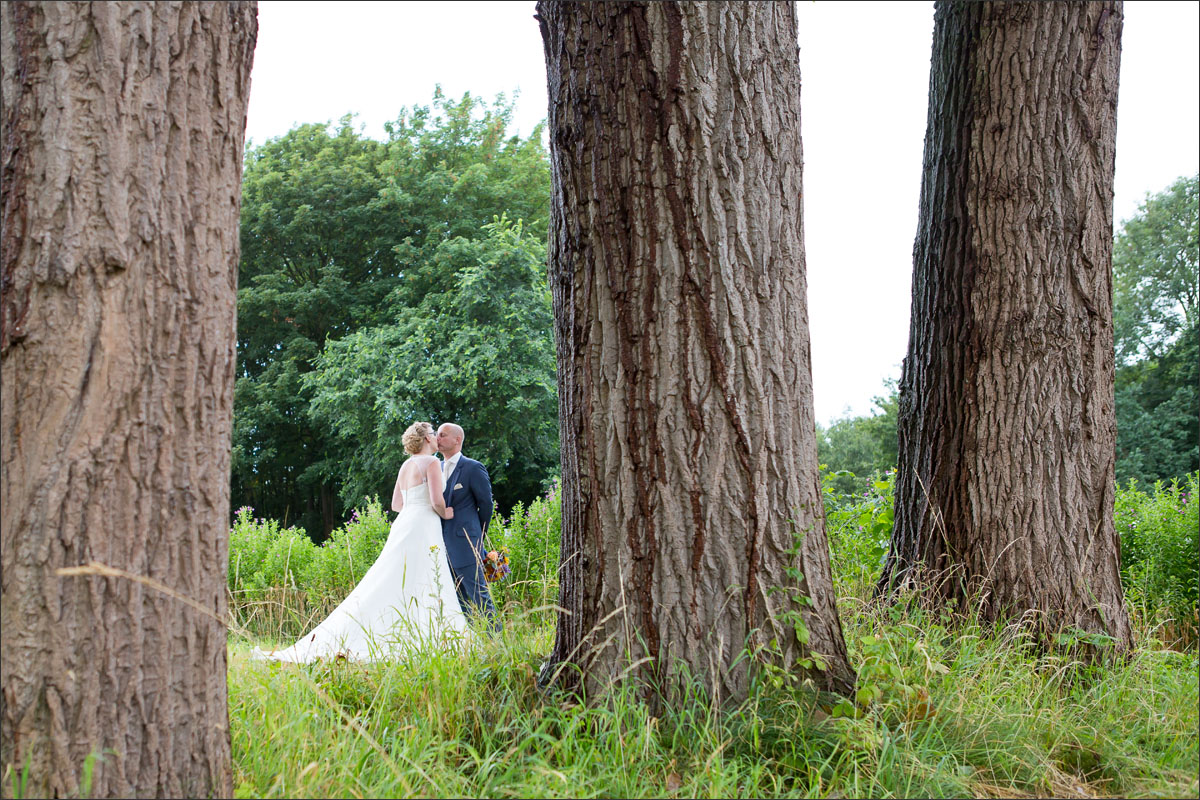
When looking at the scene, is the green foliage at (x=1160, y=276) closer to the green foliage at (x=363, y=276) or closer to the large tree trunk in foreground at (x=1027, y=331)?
the green foliage at (x=363, y=276)

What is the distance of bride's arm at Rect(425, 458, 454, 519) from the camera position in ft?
22.2

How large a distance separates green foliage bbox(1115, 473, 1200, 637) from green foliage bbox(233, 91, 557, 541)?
13391 mm

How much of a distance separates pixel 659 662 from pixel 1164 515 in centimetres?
503

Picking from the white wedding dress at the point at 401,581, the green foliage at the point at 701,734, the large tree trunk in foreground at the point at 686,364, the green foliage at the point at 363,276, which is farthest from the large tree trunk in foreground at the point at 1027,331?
the green foliage at the point at 363,276

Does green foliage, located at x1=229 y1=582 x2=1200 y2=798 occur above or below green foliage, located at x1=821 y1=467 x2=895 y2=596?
below

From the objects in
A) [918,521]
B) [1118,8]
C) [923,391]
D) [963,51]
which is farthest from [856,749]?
[1118,8]

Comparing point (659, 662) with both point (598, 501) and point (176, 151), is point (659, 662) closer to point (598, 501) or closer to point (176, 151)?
point (598, 501)

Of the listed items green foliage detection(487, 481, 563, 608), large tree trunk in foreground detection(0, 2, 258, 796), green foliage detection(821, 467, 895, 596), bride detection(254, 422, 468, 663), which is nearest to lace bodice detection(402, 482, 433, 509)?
bride detection(254, 422, 468, 663)

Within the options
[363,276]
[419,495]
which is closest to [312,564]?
[419,495]

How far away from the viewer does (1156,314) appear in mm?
27797

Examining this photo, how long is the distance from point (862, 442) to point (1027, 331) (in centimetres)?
3672

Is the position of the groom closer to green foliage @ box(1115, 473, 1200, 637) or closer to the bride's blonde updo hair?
the bride's blonde updo hair

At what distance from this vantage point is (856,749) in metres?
2.56

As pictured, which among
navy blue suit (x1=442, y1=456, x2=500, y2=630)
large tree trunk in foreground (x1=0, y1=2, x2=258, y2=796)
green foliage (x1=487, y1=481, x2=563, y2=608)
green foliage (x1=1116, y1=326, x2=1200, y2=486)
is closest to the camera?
large tree trunk in foreground (x1=0, y1=2, x2=258, y2=796)
